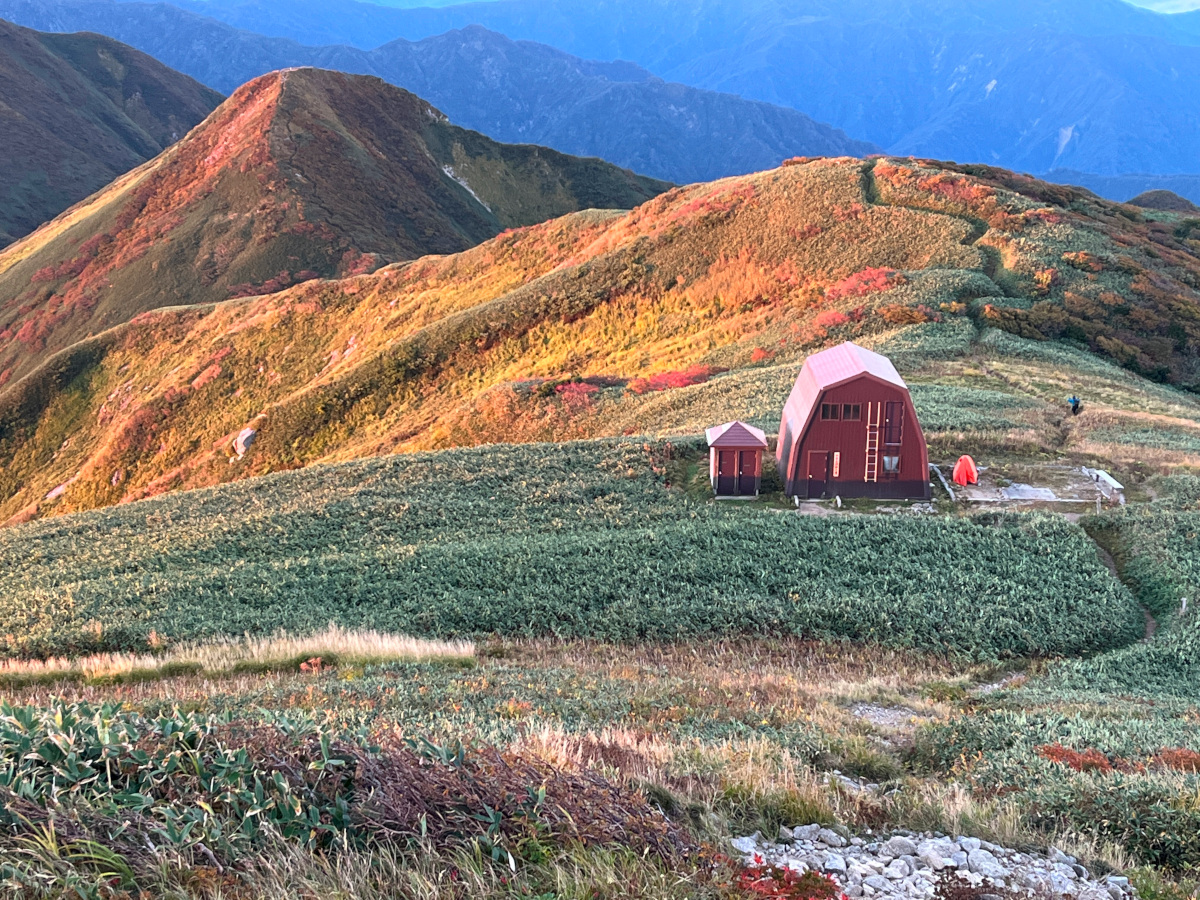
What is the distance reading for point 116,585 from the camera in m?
20.4

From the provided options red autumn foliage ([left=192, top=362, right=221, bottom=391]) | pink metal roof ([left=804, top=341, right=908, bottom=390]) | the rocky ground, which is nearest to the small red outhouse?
pink metal roof ([left=804, top=341, right=908, bottom=390])

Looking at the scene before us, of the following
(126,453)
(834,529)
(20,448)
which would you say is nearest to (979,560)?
(834,529)

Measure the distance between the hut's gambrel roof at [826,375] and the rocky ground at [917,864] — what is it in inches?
733

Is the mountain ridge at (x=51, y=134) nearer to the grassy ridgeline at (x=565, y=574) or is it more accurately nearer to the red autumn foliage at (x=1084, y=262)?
the grassy ridgeline at (x=565, y=574)

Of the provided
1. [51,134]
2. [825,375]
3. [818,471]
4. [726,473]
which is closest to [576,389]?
[726,473]

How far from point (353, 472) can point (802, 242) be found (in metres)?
39.5

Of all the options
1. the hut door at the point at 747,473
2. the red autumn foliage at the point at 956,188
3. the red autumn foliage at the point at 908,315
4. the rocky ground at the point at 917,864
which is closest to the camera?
the rocky ground at the point at 917,864

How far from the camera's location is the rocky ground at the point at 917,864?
5.61m

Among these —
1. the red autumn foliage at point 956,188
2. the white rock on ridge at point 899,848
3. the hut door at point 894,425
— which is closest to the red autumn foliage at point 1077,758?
the white rock on ridge at point 899,848

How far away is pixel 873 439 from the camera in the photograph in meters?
24.2

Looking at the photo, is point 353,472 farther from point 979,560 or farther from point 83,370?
point 83,370

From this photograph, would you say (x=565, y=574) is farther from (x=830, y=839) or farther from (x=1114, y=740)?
(x=830, y=839)

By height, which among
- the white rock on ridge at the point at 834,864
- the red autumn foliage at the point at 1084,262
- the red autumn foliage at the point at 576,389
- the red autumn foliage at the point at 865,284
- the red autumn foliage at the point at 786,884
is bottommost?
the white rock on ridge at the point at 834,864

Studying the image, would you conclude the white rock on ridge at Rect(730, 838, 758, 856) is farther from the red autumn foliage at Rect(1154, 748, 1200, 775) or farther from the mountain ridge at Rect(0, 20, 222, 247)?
the mountain ridge at Rect(0, 20, 222, 247)
